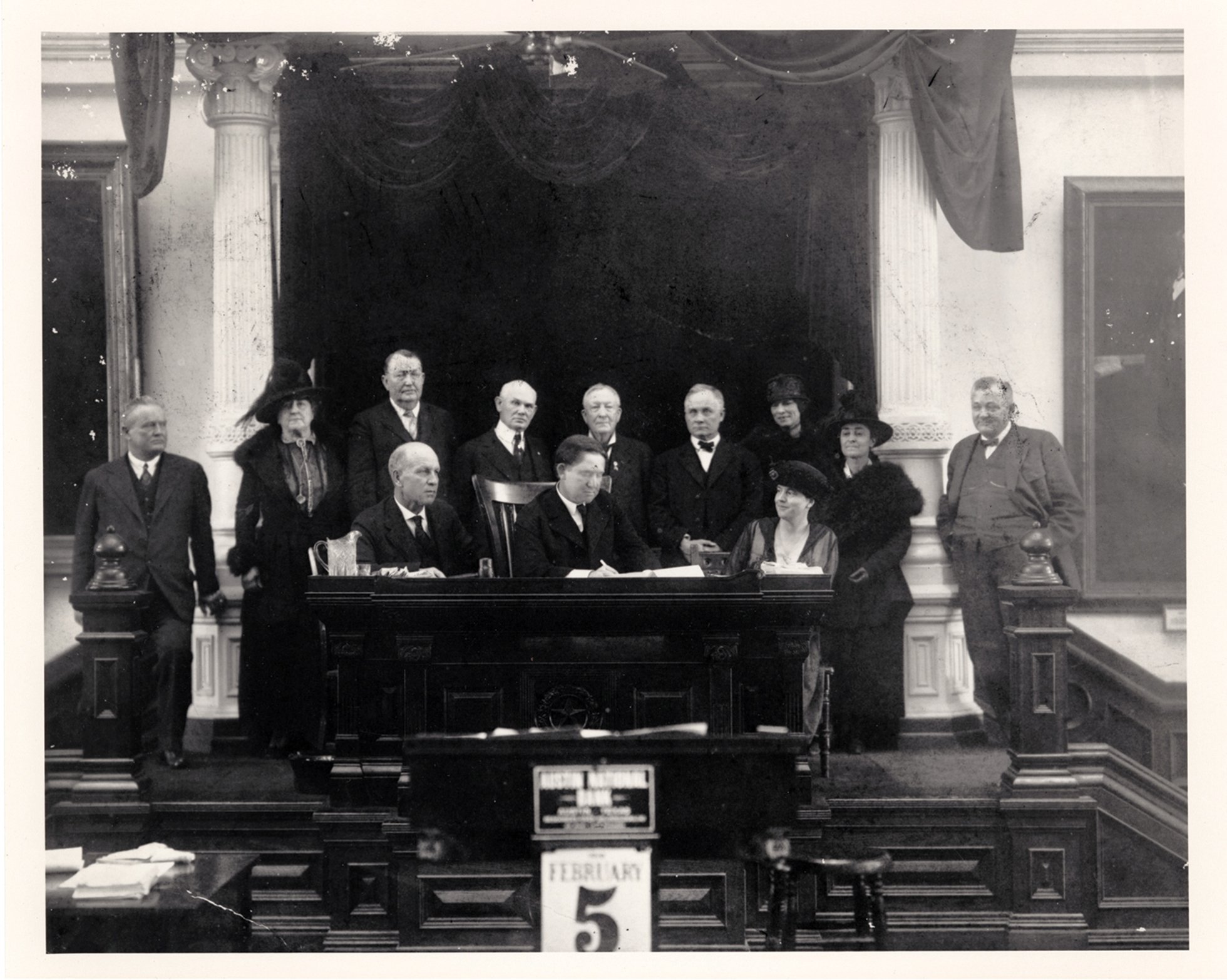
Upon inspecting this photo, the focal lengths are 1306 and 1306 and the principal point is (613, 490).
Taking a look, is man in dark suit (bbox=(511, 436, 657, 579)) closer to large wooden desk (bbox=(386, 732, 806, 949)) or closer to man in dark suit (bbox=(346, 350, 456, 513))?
man in dark suit (bbox=(346, 350, 456, 513))

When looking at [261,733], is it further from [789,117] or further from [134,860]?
[789,117]

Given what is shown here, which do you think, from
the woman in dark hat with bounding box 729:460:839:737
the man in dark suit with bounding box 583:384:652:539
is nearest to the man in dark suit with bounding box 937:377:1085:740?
the woman in dark hat with bounding box 729:460:839:737

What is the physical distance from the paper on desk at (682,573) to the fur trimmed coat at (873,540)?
2.27 feet

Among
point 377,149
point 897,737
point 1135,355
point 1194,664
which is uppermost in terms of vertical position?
point 377,149

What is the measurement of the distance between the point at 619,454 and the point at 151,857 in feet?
7.94

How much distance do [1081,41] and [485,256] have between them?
8.25 feet

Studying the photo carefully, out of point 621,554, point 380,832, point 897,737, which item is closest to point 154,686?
point 380,832

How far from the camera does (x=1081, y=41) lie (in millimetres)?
5129

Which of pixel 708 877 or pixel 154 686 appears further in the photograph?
pixel 154 686

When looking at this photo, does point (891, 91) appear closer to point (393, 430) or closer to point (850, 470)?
point (850, 470)

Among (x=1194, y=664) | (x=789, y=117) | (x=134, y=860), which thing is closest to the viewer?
(x=134, y=860)

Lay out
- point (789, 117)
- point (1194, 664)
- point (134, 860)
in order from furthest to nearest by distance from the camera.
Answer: point (789, 117)
point (1194, 664)
point (134, 860)

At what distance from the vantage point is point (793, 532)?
5.43 m

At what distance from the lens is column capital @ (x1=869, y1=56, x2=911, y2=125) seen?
5332mm
